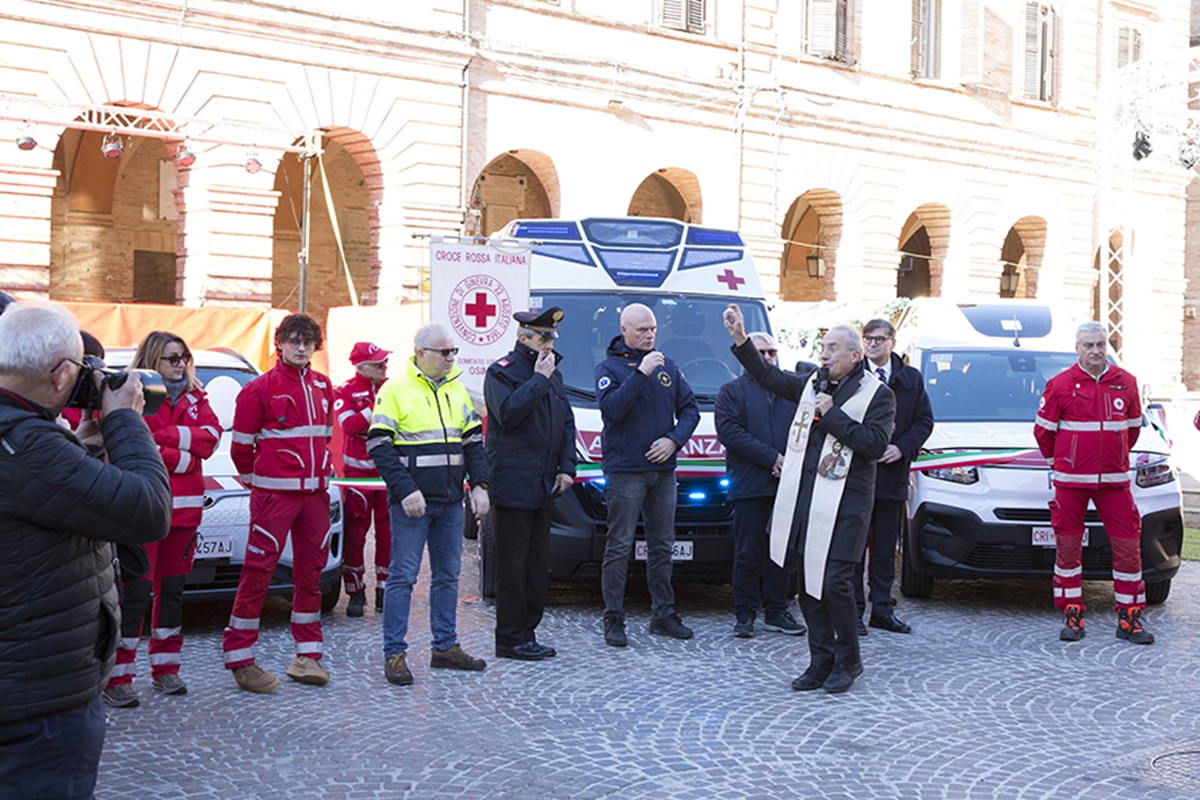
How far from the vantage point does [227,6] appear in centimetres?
1878

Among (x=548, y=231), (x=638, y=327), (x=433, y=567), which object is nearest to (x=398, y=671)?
(x=433, y=567)

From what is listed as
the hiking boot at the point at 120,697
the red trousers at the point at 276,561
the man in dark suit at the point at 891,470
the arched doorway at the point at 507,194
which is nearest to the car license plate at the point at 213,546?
the red trousers at the point at 276,561

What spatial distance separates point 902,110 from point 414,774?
2410cm

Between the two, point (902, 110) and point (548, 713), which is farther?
point (902, 110)

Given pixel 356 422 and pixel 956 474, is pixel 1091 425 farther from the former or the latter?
pixel 356 422

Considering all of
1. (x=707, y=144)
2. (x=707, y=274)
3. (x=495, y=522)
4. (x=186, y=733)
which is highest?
(x=707, y=144)

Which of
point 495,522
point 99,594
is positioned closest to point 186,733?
point 495,522

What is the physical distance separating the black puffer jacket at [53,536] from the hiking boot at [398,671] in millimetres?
3543

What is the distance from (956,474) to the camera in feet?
29.6

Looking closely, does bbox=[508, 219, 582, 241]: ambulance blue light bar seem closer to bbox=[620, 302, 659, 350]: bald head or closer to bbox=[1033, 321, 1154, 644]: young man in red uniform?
bbox=[620, 302, 659, 350]: bald head

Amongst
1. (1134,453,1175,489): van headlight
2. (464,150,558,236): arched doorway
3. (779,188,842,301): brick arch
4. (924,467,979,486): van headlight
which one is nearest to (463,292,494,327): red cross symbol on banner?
(924,467,979,486): van headlight

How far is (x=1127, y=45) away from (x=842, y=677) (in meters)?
29.8

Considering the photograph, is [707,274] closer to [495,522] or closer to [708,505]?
[708,505]

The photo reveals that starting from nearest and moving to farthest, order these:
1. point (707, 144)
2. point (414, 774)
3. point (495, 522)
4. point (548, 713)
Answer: point (414, 774) < point (548, 713) < point (495, 522) < point (707, 144)
